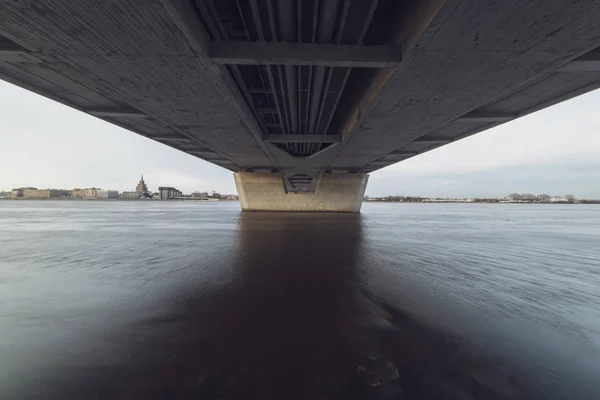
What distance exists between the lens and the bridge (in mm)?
5375

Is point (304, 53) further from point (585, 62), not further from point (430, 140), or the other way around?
point (430, 140)

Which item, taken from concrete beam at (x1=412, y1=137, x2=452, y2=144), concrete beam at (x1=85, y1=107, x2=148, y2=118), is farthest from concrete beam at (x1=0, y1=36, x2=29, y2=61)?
concrete beam at (x1=412, y1=137, x2=452, y2=144)

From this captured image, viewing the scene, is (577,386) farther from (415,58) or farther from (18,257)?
(18,257)

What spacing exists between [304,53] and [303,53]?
3cm

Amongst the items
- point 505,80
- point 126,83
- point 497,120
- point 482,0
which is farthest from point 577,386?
point 497,120

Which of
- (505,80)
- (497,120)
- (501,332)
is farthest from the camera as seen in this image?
(497,120)

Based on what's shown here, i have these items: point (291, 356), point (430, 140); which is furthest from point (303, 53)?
point (430, 140)

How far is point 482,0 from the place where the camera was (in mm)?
4844

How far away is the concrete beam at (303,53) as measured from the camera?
6.97 metres

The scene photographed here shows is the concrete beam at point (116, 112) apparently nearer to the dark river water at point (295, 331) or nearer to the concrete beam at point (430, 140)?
the dark river water at point (295, 331)

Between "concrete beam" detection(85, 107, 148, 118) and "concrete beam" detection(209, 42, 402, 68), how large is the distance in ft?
24.2

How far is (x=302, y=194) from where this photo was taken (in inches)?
1583

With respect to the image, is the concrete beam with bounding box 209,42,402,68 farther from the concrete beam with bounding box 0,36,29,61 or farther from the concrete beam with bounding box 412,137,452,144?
the concrete beam with bounding box 412,137,452,144

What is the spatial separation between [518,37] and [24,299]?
11.2m
